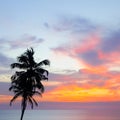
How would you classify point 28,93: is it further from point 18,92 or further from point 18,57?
point 18,57

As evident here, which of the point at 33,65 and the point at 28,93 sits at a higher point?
the point at 33,65

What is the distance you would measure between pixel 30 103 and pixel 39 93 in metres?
1.80

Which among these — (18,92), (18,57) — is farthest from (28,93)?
(18,57)

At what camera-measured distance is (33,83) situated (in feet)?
168

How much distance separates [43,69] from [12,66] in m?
4.16

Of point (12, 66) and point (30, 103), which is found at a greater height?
point (12, 66)

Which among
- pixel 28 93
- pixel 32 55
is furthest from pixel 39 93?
pixel 32 55

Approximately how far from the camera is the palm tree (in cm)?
5075

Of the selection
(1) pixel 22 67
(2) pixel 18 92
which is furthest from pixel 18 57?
(2) pixel 18 92

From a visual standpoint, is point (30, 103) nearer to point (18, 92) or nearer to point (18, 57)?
point (18, 92)

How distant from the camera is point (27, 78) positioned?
50969 mm

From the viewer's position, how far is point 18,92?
5125 cm

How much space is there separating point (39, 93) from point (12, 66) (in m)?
5.13

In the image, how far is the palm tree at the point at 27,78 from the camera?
1998 inches
